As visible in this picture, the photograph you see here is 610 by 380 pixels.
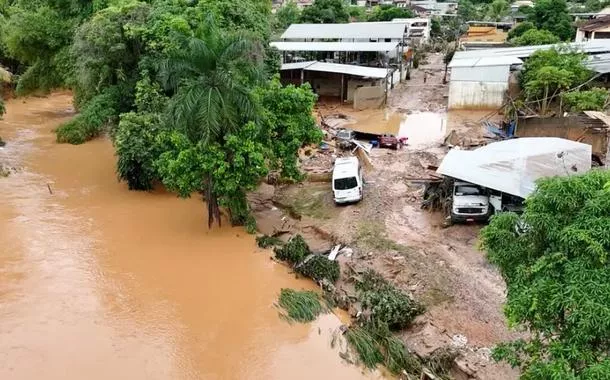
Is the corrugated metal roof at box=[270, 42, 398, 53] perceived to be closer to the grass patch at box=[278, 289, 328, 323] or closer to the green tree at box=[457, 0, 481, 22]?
the grass patch at box=[278, 289, 328, 323]

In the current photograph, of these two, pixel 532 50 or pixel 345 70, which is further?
pixel 532 50

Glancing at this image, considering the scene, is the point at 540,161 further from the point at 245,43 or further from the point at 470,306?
the point at 245,43

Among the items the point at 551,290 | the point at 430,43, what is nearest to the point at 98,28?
the point at 551,290

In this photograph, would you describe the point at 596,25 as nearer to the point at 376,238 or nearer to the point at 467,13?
the point at 467,13

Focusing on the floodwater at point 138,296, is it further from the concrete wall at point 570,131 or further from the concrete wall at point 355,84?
the concrete wall at point 355,84

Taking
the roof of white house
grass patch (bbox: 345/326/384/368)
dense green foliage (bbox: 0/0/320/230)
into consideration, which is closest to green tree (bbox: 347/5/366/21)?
dense green foliage (bbox: 0/0/320/230)

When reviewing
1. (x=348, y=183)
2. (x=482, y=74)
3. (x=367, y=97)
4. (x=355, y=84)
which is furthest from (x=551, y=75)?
(x=348, y=183)
